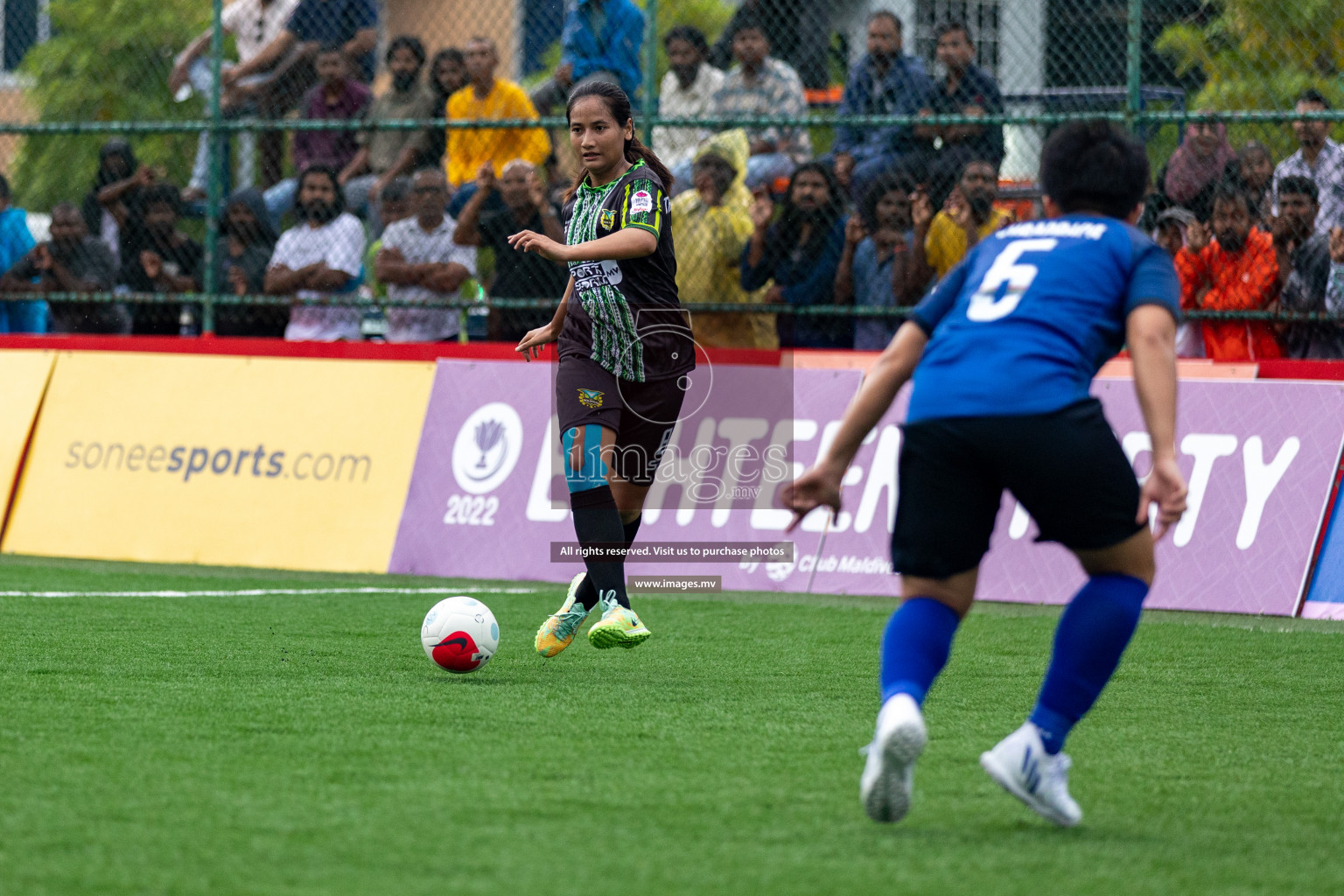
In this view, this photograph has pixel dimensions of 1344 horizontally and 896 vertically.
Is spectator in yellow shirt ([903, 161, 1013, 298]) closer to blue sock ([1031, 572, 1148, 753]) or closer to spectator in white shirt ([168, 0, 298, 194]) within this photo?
spectator in white shirt ([168, 0, 298, 194])

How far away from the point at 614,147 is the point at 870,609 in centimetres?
317

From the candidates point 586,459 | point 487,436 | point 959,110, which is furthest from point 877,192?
point 586,459

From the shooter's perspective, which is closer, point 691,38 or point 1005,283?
point 1005,283

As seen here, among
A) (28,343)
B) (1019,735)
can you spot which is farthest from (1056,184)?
(28,343)

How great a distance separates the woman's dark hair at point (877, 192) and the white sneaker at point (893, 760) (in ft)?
21.9

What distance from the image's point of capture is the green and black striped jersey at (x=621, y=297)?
254 inches

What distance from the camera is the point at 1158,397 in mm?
3697

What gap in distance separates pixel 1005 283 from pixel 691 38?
7930 millimetres

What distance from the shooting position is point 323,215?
11.6 meters

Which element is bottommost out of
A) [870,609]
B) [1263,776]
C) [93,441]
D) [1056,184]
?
[93,441]

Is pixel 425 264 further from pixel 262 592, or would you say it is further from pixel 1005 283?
pixel 1005 283

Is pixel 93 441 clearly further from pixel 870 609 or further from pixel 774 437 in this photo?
pixel 870 609

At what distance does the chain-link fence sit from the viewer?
370 inches

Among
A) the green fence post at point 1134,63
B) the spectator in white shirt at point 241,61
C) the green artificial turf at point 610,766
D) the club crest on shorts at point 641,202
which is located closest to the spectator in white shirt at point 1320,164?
the green fence post at point 1134,63
